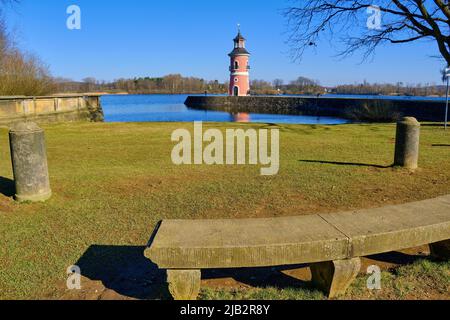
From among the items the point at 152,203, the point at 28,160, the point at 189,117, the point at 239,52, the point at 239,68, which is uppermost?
the point at 239,52

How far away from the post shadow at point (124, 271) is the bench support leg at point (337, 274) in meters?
1.49

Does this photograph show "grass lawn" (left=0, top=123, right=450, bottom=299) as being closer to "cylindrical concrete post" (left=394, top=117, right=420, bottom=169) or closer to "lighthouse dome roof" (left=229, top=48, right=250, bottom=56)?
"cylindrical concrete post" (left=394, top=117, right=420, bottom=169)

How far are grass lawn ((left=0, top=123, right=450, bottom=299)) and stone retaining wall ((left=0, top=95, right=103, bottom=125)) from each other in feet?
35.7

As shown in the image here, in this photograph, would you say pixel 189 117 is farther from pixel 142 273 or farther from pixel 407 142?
pixel 142 273

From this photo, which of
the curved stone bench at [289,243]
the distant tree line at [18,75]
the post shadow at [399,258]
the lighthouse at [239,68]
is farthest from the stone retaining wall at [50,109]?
the lighthouse at [239,68]

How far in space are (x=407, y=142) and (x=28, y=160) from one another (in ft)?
25.5

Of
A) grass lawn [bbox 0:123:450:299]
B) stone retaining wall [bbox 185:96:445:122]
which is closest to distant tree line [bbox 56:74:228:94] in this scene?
stone retaining wall [bbox 185:96:445:122]

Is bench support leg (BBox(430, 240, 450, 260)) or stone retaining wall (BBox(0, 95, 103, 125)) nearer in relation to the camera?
bench support leg (BBox(430, 240, 450, 260))

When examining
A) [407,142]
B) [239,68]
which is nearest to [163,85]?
[239,68]

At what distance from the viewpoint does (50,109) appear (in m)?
24.0

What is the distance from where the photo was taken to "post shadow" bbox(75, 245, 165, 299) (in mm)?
3406

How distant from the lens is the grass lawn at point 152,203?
136 inches

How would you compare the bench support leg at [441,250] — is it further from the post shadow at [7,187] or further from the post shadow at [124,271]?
the post shadow at [7,187]
